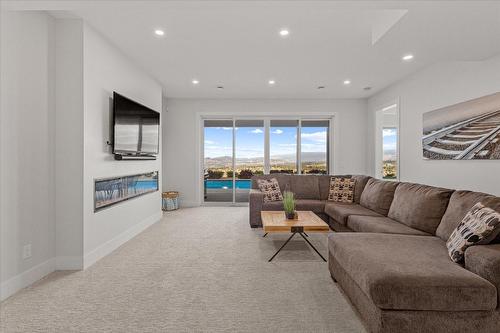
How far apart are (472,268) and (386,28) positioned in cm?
230

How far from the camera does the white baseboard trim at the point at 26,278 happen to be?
7.31 feet

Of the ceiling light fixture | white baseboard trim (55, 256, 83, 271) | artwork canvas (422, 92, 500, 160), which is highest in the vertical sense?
the ceiling light fixture

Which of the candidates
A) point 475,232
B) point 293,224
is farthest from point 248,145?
point 475,232

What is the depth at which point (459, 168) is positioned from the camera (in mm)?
3541

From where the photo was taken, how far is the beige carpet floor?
1.89 meters

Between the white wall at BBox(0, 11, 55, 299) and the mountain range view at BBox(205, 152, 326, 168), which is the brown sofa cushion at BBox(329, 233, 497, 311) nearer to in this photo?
the white wall at BBox(0, 11, 55, 299)

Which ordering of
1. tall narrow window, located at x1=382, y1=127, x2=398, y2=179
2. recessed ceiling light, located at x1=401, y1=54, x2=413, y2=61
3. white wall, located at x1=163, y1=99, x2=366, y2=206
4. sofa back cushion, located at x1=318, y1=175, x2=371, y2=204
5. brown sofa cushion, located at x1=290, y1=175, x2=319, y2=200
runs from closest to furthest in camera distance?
recessed ceiling light, located at x1=401, y1=54, x2=413, y2=61 < sofa back cushion, located at x1=318, y1=175, x2=371, y2=204 < brown sofa cushion, located at x1=290, y1=175, x2=319, y2=200 < white wall, located at x1=163, y1=99, x2=366, y2=206 < tall narrow window, located at x1=382, y1=127, x2=398, y2=179

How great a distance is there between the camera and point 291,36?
3191 mm

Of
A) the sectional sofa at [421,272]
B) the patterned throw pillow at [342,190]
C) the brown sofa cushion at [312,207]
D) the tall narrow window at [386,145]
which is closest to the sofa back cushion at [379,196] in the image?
the patterned throw pillow at [342,190]

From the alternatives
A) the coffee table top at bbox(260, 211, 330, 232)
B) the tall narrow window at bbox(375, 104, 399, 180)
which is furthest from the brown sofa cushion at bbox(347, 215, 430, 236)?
the tall narrow window at bbox(375, 104, 399, 180)

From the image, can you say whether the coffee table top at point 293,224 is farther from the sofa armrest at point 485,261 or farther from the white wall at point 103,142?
the white wall at point 103,142

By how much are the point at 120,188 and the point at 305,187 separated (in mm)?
3215

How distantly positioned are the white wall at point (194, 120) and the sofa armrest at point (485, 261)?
4.98 meters

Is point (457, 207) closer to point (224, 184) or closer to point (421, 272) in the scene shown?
point (421, 272)
